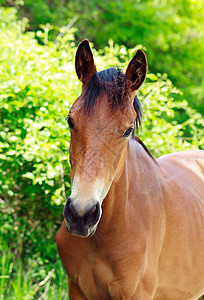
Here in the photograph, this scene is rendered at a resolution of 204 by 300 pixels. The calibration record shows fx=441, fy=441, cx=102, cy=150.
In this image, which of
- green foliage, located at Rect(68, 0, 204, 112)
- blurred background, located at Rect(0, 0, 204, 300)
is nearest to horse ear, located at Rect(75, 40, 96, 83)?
blurred background, located at Rect(0, 0, 204, 300)

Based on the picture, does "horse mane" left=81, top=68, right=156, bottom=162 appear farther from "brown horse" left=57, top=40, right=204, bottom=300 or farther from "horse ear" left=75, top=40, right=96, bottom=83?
"horse ear" left=75, top=40, right=96, bottom=83

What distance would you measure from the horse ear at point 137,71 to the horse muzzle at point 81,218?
2.79 ft

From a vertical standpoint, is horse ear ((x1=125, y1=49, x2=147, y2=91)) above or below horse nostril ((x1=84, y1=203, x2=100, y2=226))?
above

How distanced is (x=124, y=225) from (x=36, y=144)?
1673mm

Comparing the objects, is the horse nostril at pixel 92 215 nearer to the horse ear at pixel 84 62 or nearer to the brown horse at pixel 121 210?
the brown horse at pixel 121 210

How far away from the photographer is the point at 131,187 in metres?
2.84

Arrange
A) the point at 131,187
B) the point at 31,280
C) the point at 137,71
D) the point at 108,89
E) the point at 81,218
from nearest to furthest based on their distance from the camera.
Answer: the point at 81,218 → the point at 108,89 → the point at 137,71 → the point at 131,187 → the point at 31,280

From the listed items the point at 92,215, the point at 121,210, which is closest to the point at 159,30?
the point at 121,210

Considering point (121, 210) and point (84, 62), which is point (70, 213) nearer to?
point (121, 210)

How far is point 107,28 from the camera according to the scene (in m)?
11.1

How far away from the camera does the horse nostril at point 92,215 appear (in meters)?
2.09

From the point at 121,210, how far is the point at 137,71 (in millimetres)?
848

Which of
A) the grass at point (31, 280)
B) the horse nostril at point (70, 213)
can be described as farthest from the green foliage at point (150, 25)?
the horse nostril at point (70, 213)

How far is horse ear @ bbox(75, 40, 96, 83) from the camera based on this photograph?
2.65 m
